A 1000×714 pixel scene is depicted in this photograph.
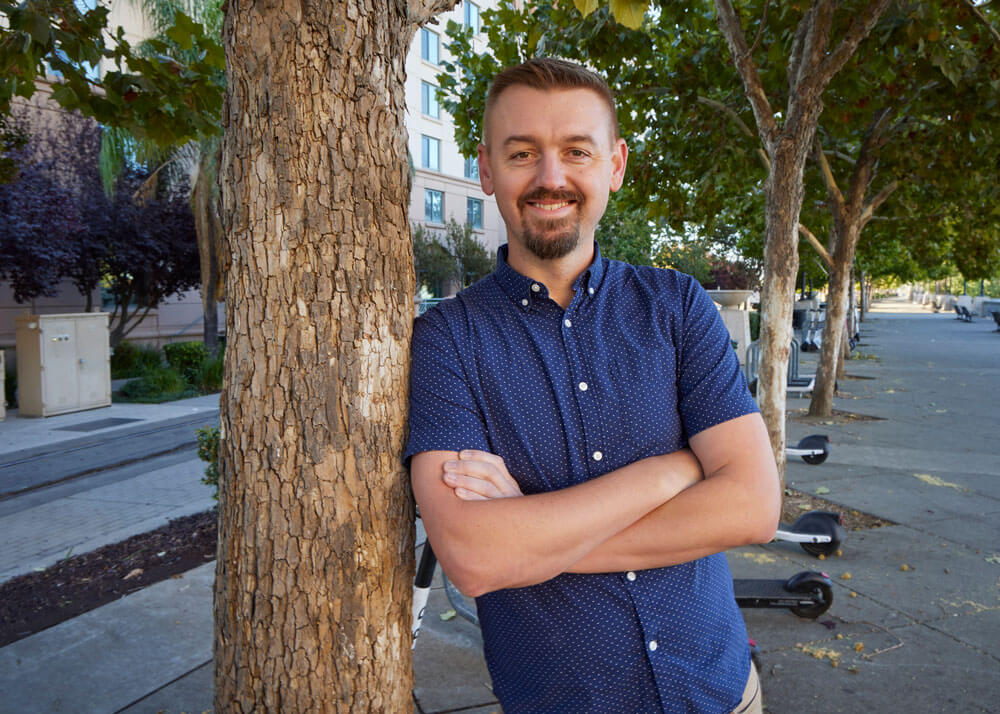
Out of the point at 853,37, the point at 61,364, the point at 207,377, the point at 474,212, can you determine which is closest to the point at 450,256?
the point at 474,212

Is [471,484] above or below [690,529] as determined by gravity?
above

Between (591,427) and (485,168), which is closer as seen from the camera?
(591,427)

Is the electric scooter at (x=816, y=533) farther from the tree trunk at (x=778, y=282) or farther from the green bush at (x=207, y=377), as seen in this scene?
the green bush at (x=207, y=377)

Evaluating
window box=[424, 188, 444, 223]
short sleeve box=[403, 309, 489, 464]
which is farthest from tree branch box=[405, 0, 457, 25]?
window box=[424, 188, 444, 223]

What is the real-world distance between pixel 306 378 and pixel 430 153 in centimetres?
3763

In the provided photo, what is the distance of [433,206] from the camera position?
37531 mm

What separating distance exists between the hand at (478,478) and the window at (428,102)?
37.2 metres

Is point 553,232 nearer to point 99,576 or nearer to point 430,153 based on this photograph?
point 99,576

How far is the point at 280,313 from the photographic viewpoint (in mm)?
1670

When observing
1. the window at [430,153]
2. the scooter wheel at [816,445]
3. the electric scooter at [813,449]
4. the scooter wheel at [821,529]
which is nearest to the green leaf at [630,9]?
the scooter wheel at [821,529]

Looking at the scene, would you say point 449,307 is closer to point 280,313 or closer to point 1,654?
point 280,313

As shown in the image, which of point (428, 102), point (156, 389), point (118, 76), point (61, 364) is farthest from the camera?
point (428, 102)

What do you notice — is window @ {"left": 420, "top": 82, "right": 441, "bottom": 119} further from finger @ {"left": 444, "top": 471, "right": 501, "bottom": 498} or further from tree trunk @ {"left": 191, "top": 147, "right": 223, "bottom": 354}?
finger @ {"left": 444, "top": 471, "right": 501, "bottom": 498}

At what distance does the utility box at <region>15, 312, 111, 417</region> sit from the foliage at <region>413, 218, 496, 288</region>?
2004 cm
